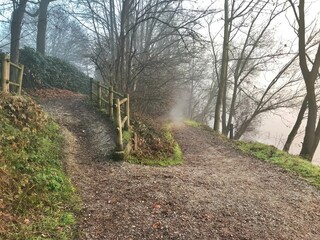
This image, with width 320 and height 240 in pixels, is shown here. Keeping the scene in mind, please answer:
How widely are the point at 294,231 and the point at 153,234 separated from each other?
2.44 meters

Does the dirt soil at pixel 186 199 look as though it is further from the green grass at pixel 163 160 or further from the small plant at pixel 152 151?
the small plant at pixel 152 151

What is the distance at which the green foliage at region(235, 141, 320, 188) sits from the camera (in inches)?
337

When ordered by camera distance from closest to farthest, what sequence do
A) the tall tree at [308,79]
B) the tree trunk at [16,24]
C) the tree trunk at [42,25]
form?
1. the tall tree at [308,79]
2. the tree trunk at [16,24]
3. the tree trunk at [42,25]

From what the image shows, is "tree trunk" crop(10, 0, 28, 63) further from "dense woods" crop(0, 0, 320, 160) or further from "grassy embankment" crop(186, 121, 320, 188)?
"grassy embankment" crop(186, 121, 320, 188)

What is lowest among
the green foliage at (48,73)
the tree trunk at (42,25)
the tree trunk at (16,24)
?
the green foliage at (48,73)

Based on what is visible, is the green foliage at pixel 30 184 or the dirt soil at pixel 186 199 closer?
the green foliage at pixel 30 184

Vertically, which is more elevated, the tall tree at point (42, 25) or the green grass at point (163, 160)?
the tall tree at point (42, 25)

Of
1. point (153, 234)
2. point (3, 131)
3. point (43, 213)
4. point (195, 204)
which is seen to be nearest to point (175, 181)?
point (195, 204)

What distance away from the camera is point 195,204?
19.1 ft

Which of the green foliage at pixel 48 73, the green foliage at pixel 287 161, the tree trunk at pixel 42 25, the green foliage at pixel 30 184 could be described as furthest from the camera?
the tree trunk at pixel 42 25

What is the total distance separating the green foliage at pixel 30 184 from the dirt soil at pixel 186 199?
Result: 328 millimetres

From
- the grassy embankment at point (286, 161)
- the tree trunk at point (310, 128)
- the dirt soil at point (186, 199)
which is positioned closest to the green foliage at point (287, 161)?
the grassy embankment at point (286, 161)

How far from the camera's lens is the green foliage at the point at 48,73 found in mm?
18422

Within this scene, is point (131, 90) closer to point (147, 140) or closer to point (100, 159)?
point (147, 140)
